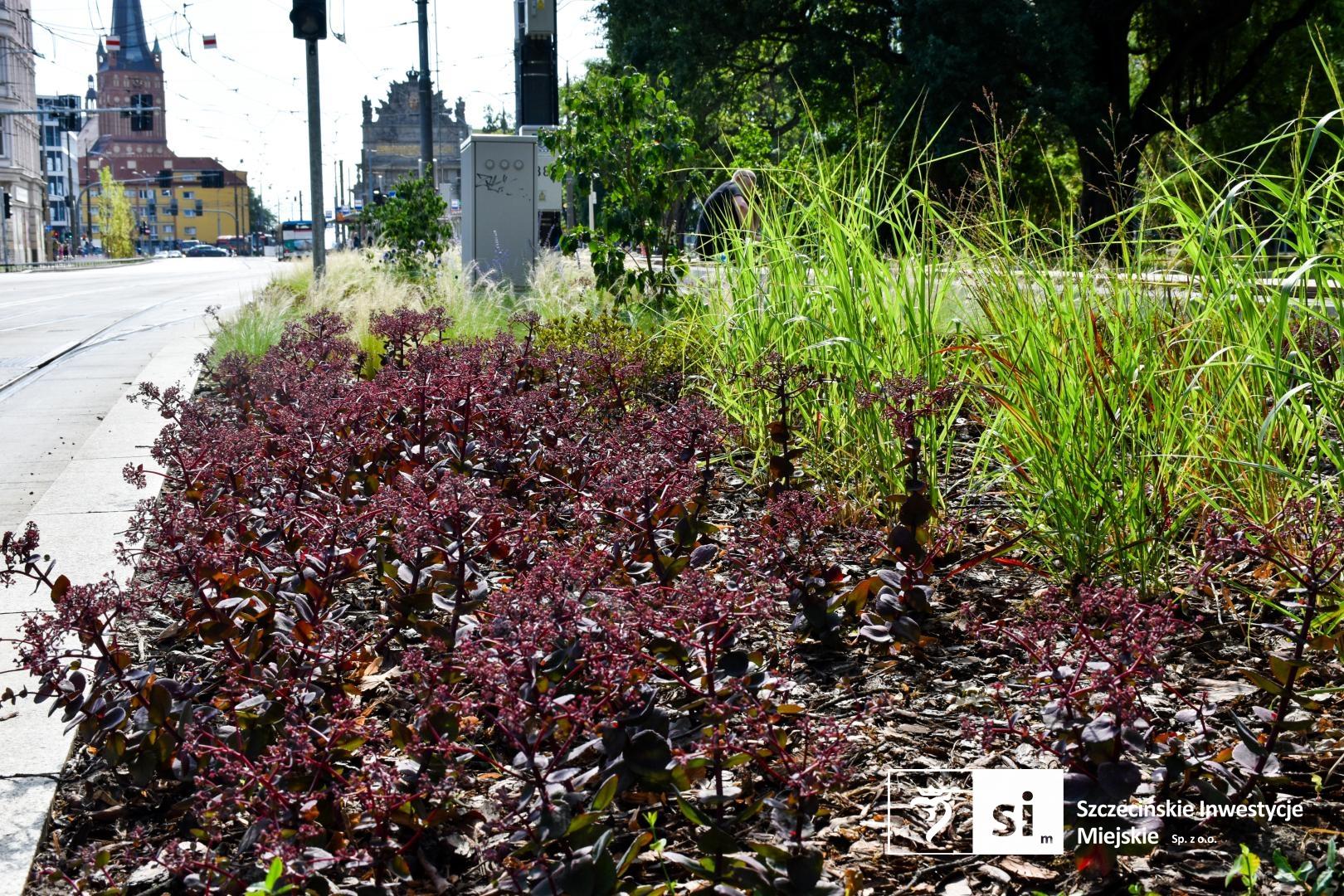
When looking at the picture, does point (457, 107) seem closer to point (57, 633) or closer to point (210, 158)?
point (210, 158)

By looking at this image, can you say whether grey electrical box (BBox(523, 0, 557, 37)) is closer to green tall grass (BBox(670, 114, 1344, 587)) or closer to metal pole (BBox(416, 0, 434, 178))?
metal pole (BBox(416, 0, 434, 178))

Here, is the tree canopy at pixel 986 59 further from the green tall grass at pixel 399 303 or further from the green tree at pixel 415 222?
the green tall grass at pixel 399 303

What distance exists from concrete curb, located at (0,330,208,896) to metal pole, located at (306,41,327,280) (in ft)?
20.6

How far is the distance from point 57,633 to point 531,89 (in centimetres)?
1356

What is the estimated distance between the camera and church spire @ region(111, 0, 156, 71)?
131500 millimetres

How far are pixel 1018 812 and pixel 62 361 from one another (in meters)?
11.2

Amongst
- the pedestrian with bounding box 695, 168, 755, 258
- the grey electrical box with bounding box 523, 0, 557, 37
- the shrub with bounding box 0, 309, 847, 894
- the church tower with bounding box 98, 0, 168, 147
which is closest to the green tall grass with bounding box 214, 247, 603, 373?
the pedestrian with bounding box 695, 168, 755, 258

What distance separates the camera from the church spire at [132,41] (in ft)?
431

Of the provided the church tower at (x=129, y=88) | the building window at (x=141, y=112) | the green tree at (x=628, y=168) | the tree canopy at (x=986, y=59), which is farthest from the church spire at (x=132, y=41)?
the green tree at (x=628, y=168)

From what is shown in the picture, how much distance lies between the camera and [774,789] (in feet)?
6.55

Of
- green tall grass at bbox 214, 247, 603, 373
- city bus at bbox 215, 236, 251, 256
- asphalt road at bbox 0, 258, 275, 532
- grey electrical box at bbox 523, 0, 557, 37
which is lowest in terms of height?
asphalt road at bbox 0, 258, 275, 532

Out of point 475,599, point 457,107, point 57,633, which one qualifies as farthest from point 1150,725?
point 457,107

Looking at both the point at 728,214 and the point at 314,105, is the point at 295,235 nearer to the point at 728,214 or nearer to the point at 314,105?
the point at 314,105

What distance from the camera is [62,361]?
1097cm
